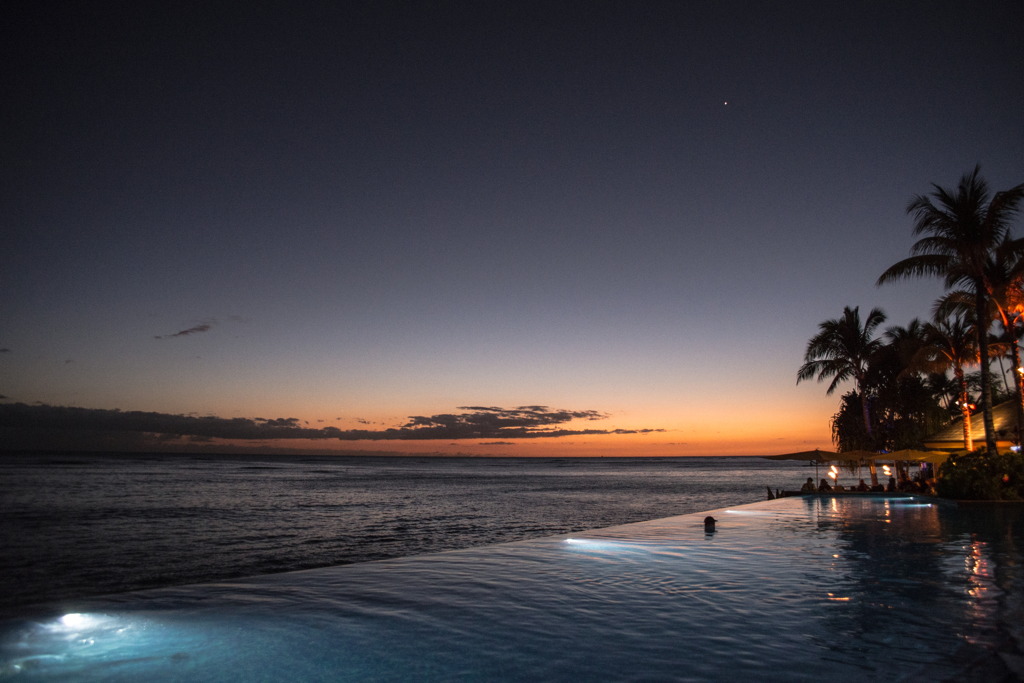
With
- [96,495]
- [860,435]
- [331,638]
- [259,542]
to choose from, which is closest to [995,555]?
[331,638]

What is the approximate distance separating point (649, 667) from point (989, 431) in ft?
66.3

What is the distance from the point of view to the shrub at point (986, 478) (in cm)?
1858

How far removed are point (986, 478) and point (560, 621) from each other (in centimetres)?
1868

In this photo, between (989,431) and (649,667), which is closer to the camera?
(649,667)

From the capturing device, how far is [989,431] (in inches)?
766

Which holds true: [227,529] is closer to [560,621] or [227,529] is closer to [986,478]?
[560,621]

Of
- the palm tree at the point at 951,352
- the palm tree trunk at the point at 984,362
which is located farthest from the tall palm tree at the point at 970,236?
the palm tree at the point at 951,352

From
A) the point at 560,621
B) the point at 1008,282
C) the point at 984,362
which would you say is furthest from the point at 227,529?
the point at 1008,282

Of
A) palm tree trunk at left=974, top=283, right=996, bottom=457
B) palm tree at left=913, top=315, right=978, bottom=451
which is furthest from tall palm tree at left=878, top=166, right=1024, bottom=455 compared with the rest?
palm tree at left=913, top=315, right=978, bottom=451

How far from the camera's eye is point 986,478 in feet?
61.6

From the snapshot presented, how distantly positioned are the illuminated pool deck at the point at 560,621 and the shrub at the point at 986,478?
349 inches

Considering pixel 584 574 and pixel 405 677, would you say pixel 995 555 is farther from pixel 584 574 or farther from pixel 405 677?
pixel 405 677

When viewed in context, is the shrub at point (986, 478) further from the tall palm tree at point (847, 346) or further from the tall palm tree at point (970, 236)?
the tall palm tree at point (847, 346)

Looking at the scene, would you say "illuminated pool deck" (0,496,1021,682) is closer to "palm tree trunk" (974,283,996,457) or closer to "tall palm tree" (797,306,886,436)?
"palm tree trunk" (974,283,996,457)
